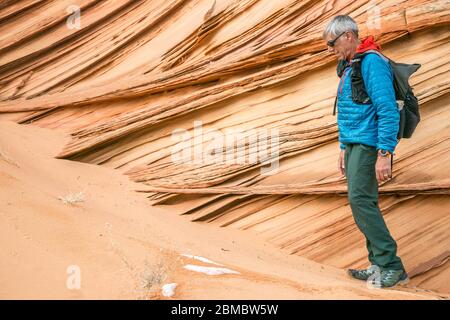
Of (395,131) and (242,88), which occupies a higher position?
(242,88)

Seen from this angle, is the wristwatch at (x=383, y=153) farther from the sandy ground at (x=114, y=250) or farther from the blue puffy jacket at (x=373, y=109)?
the sandy ground at (x=114, y=250)

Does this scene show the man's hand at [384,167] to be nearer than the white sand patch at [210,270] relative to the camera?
No

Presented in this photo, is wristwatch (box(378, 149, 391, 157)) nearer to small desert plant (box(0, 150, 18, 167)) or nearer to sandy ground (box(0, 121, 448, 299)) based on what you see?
sandy ground (box(0, 121, 448, 299))

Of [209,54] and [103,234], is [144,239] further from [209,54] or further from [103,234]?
[209,54]

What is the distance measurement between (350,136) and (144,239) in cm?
150

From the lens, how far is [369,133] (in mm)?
4164

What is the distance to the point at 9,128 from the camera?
6.57 metres

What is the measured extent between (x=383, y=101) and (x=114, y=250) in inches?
71.5

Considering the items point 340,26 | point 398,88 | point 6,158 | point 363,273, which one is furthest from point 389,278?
point 6,158

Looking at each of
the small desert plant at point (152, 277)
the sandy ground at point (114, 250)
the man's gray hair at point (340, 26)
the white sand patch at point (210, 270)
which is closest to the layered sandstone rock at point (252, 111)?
the sandy ground at point (114, 250)

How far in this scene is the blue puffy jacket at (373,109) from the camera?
13.2 ft

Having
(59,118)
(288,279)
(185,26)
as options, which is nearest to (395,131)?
(288,279)

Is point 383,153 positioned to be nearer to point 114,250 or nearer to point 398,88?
point 398,88

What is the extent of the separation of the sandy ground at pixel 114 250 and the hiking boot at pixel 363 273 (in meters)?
0.08
